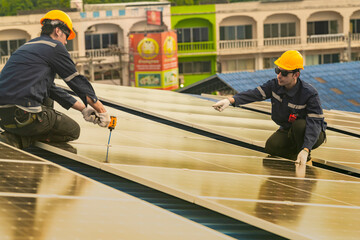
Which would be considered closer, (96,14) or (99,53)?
(96,14)

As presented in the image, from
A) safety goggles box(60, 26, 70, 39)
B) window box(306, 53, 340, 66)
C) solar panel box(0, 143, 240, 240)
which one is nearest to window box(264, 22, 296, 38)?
window box(306, 53, 340, 66)

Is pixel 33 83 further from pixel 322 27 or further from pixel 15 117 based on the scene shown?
pixel 322 27

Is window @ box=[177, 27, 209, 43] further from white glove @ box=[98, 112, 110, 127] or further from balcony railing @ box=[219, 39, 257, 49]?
white glove @ box=[98, 112, 110, 127]

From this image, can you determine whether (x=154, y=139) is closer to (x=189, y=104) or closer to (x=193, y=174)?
(x=193, y=174)

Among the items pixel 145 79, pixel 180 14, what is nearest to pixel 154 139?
pixel 145 79

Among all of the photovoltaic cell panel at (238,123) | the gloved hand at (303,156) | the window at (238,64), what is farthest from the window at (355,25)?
the gloved hand at (303,156)

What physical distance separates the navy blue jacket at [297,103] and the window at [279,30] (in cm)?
5730

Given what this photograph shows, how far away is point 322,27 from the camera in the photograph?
66.6 meters

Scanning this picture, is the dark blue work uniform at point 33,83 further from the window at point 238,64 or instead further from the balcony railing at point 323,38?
the balcony railing at point 323,38

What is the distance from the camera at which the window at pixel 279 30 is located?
6531 cm

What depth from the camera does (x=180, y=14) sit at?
62375mm

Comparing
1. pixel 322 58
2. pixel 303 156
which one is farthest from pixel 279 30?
pixel 303 156

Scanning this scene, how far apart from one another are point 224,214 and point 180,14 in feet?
191

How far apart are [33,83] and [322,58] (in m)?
61.5
